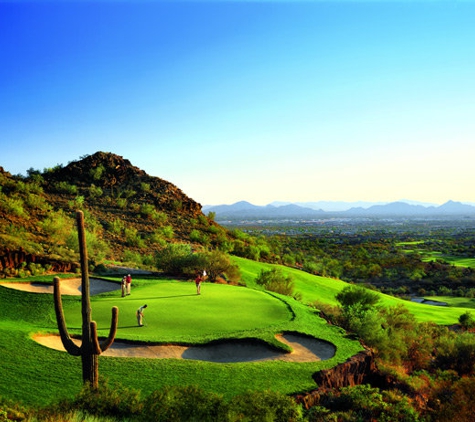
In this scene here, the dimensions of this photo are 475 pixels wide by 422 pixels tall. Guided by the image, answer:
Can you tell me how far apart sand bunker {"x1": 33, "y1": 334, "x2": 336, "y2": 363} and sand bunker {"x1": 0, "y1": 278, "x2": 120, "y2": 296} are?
8.63m

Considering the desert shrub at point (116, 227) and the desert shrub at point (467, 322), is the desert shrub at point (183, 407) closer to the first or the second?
the desert shrub at point (467, 322)

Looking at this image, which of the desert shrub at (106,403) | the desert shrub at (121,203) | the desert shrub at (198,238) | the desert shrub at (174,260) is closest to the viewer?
the desert shrub at (106,403)

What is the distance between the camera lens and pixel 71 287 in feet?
78.5

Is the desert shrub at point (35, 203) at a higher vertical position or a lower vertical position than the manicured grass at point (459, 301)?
higher

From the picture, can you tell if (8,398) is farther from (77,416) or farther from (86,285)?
(86,285)

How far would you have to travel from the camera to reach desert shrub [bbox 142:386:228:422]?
8836 mm

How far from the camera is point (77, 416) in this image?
8289 millimetres

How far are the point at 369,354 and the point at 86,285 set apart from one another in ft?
36.5

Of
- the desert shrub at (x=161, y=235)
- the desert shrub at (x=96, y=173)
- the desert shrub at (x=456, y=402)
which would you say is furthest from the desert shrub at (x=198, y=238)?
the desert shrub at (x=456, y=402)

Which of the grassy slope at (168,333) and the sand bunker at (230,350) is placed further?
the sand bunker at (230,350)

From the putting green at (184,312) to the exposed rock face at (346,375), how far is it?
13.5 ft

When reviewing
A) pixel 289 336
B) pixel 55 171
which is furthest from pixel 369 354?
pixel 55 171

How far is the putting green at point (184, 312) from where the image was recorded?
1562cm

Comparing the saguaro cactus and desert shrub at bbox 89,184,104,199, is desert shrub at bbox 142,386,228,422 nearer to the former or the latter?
the saguaro cactus
